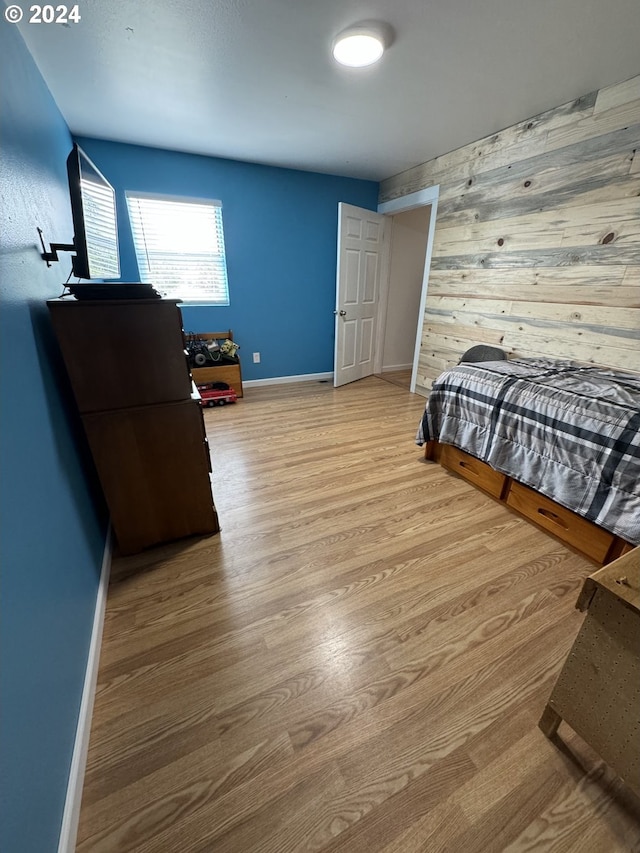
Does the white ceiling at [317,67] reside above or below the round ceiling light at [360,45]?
above

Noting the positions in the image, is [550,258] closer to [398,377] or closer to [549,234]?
[549,234]

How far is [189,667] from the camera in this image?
1.19 meters

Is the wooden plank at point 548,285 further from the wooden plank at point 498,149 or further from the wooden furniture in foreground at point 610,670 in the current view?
the wooden furniture in foreground at point 610,670

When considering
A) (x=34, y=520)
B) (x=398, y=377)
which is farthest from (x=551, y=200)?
(x=34, y=520)

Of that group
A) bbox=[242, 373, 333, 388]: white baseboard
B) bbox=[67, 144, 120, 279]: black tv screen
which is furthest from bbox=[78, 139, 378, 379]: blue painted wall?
bbox=[67, 144, 120, 279]: black tv screen

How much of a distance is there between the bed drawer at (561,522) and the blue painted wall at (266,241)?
3158 mm

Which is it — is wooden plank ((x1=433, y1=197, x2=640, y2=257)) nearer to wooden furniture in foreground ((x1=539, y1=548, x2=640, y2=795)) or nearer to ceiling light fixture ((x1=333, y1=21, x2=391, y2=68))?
ceiling light fixture ((x1=333, y1=21, x2=391, y2=68))

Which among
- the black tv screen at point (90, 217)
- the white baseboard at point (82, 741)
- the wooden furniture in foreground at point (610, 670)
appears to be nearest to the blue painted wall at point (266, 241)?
the black tv screen at point (90, 217)

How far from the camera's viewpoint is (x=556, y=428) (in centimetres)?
169

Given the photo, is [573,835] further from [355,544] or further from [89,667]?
[89,667]

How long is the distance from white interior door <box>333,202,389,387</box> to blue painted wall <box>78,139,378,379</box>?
0.38 metres

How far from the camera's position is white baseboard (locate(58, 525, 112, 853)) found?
793 mm

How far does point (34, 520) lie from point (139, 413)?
0.68 metres

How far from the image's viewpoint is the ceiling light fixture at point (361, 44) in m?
1.58
